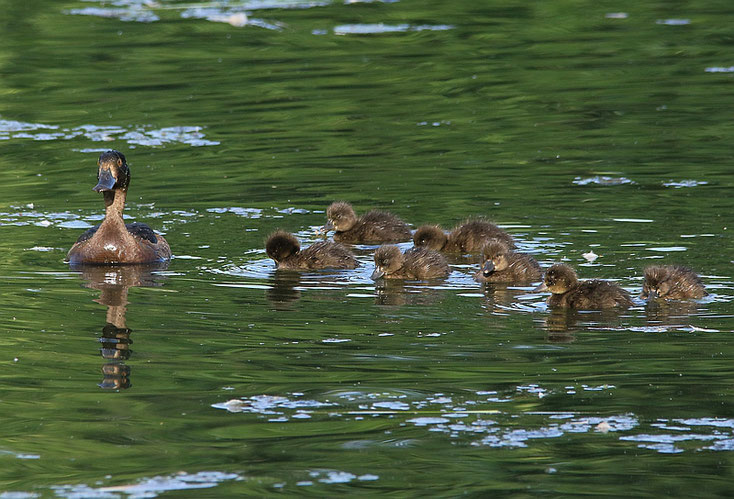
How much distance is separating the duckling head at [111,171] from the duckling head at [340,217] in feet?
5.66

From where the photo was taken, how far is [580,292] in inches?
348

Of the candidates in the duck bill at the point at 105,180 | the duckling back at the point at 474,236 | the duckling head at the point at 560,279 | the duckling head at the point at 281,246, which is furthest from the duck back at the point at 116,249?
the duckling head at the point at 560,279

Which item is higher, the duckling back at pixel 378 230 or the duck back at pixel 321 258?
the duckling back at pixel 378 230

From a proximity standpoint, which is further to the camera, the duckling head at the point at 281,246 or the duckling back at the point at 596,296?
the duckling head at the point at 281,246

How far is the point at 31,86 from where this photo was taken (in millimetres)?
18609

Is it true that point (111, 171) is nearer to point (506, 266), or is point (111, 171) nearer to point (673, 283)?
point (506, 266)

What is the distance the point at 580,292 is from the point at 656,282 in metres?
0.49

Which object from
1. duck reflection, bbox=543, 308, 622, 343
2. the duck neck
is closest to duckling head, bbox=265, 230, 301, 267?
the duck neck

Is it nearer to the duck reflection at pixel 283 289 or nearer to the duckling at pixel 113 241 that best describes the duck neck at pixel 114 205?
the duckling at pixel 113 241

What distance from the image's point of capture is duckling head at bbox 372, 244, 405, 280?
9992 millimetres

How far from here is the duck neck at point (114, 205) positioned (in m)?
11.1

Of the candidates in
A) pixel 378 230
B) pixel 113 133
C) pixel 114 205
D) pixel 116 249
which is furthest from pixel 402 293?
pixel 113 133

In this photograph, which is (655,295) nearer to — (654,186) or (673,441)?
(673,441)

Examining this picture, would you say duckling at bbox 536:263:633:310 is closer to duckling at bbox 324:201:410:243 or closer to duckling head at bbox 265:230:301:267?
duckling head at bbox 265:230:301:267
